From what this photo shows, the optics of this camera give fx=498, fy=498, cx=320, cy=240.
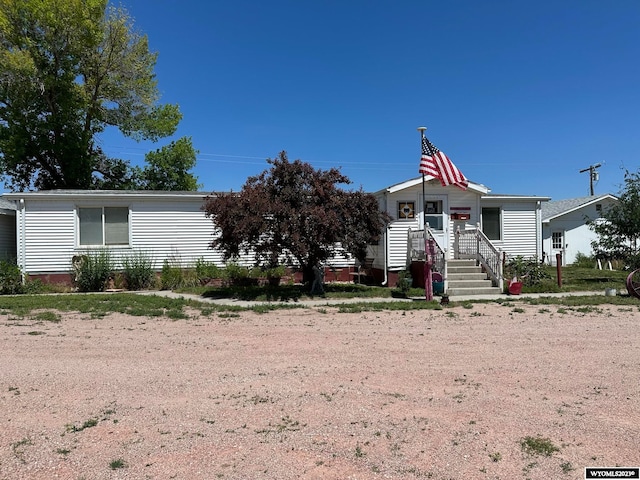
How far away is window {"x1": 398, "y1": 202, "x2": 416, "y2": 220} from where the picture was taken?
668 inches

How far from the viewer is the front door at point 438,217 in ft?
56.5

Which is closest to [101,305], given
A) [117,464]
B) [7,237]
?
[7,237]

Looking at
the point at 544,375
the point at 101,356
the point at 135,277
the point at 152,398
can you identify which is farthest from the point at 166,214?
the point at 544,375

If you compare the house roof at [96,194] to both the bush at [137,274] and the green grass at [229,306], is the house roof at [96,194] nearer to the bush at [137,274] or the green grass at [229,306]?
the bush at [137,274]

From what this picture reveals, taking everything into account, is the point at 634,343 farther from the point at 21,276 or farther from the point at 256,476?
the point at 21,276

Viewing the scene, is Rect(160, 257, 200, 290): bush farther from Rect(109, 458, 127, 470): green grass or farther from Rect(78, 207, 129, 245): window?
Rect(109, 458, 127, 470): green grass

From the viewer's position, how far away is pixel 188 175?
28.6 meters

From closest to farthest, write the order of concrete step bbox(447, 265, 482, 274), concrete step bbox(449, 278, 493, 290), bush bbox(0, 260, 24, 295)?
concrete step bbox(449, 278, 493, 290)
bush bbox(0, 260, 24, 295)
concrete step bbox(447, 265, 482, 274)

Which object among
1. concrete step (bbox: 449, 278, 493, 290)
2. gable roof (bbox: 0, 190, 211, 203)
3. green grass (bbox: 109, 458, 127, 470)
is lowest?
green grass (bbox: 109, 458, 127, 470)

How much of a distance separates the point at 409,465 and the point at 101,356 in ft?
16.0

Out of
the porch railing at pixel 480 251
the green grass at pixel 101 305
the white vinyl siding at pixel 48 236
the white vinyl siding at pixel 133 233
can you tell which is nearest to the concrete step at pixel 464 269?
the porch railing at pixel 480 251

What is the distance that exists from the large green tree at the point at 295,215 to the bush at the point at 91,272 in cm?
468

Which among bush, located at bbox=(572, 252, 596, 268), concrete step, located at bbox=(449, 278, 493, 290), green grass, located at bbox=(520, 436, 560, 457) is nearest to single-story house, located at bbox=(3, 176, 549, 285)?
concrete step, located at bbox=(449, 278, 493, 290)

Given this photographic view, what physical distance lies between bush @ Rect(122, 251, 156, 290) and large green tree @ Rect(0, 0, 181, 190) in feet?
39.4
